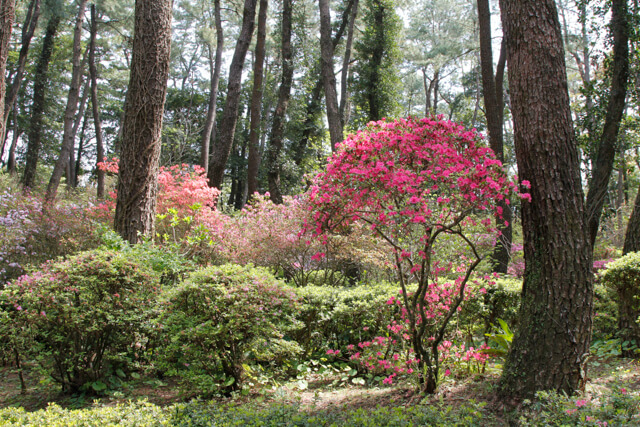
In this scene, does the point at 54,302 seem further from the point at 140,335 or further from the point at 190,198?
the point at 190,198

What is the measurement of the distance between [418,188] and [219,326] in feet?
6.51

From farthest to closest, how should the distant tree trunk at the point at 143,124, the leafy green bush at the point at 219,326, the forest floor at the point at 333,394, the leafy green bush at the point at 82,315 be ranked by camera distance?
1. the distant tree trunk at the point at 143,124
2. the leafy green bush at the point at 82,315
3. the leafy green bush at the point at 219,326
4. the forest floor at the point at 333,394

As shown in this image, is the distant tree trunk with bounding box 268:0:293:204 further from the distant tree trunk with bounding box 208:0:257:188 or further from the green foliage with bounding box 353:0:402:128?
the distant tree trunk with bounding box 208:0:257:188

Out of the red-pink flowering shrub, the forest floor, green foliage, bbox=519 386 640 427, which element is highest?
the red-pink flowering shrub

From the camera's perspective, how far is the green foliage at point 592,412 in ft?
7.39

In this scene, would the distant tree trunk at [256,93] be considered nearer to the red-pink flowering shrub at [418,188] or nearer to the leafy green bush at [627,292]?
the red-pink flowering shrub at [418,188]

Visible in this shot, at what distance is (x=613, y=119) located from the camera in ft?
21.3

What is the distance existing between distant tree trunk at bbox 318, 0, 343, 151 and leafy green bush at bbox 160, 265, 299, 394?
6450mm

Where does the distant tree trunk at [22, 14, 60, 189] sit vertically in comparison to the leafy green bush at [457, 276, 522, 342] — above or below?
above

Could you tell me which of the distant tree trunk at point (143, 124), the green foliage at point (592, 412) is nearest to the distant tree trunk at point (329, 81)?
the distant tree trunk at point (143, 124)

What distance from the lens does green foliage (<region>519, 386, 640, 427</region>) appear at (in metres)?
2.25

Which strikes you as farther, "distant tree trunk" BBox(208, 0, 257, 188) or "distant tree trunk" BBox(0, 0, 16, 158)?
"distant tree trunk" BBox(208, 0, 257, 188)

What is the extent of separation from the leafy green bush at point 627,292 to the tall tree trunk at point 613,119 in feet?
7.04

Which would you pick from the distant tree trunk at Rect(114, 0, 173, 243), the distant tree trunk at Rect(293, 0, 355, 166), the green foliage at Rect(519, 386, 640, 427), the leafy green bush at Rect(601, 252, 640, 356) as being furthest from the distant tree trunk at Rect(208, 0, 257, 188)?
the green foliage at Rect(519, 386, 640, 427)
